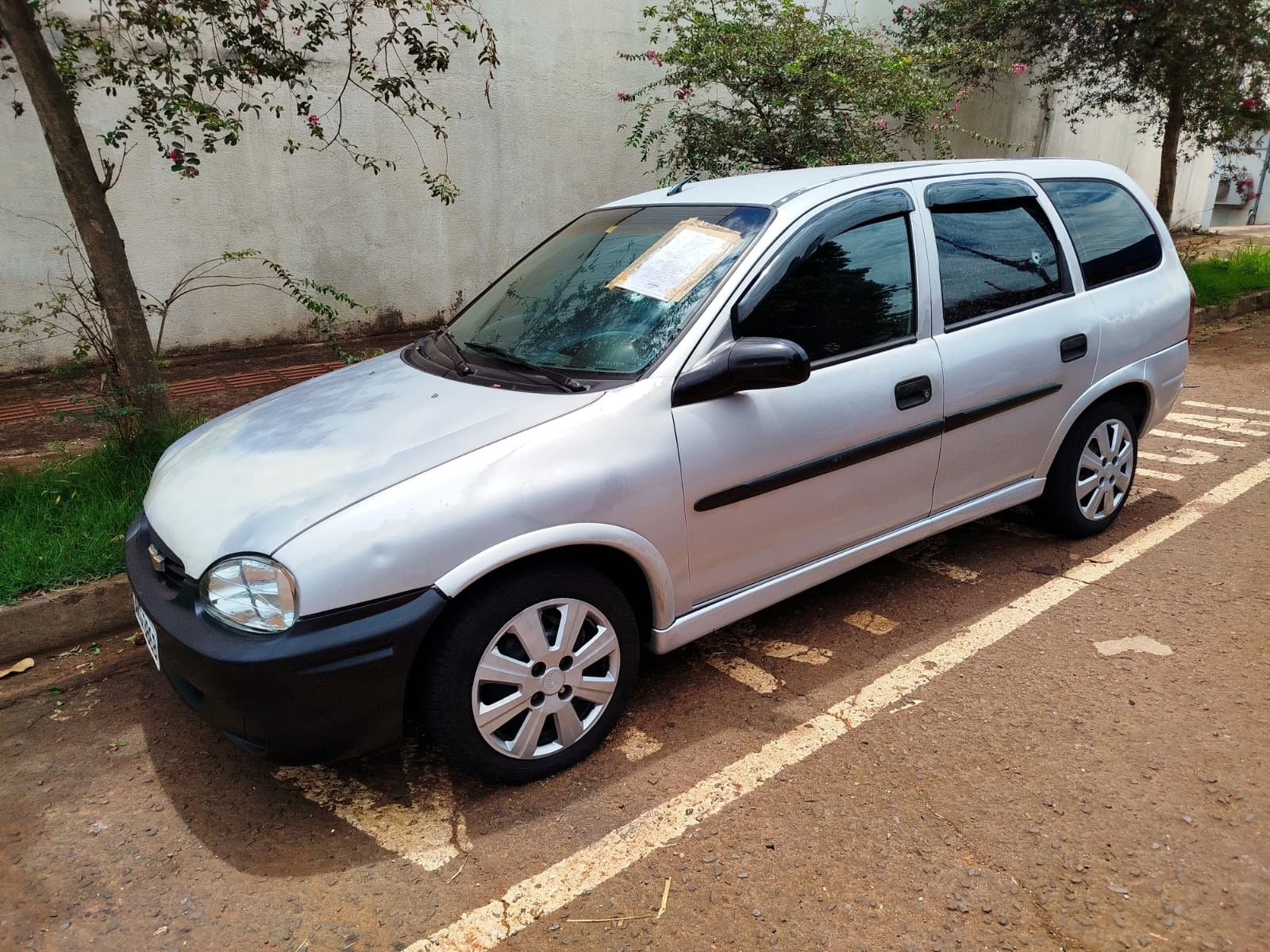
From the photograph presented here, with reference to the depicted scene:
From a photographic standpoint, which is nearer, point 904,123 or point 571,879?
point 571,879

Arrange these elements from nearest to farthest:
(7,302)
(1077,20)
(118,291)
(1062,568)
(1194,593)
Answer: (1194,593), (1062,568), (118,291), (7,302), (1077,20)

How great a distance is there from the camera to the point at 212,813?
2721 millimetres

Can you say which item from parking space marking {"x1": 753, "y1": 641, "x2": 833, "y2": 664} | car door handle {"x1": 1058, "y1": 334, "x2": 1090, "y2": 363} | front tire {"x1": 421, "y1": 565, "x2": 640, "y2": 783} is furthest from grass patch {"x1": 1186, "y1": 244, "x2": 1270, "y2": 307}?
front tire {"x1": 421, "y1": 565, "x2": 640, "y2": 783}

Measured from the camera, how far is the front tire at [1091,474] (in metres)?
4.03

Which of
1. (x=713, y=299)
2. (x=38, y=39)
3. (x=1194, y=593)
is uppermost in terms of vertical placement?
(x=38, y=39)

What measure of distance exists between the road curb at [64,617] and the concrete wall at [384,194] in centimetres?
407

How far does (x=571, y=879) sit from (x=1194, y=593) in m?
2.89

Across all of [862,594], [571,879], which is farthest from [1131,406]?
[571,879]

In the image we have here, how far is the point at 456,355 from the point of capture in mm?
3365

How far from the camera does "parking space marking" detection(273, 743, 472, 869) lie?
2549 mm

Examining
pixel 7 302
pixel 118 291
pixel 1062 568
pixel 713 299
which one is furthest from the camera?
pixel 7 302

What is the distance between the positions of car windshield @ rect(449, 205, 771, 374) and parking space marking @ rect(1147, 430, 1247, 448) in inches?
159

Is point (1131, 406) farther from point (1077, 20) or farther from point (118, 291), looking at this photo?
point (1077, 20)

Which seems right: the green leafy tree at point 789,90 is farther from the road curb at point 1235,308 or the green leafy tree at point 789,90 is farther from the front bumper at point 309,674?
the front bumper at point 309,674
